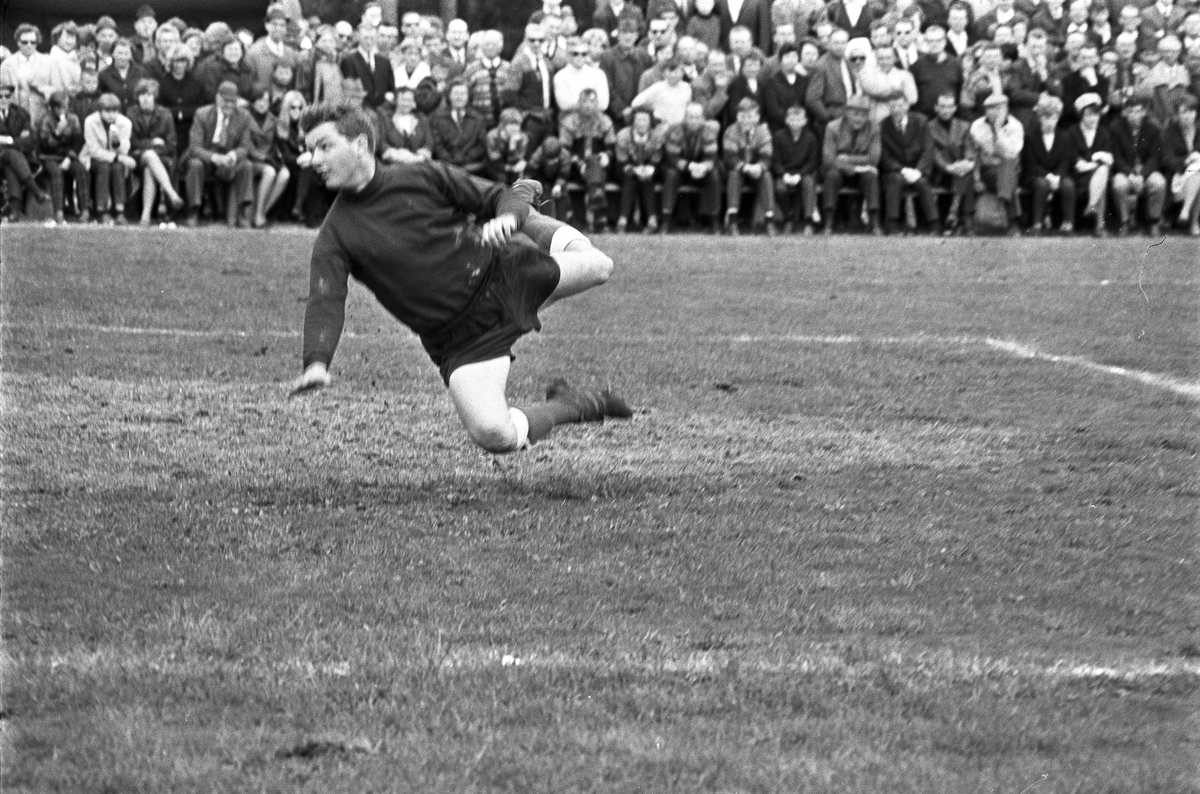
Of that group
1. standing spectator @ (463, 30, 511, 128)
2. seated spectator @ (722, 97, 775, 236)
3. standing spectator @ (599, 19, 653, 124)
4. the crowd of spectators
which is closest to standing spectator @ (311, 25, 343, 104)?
the crowd of spectators

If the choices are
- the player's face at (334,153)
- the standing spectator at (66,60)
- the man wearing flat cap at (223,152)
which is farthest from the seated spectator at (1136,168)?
the player's face at (334,153)

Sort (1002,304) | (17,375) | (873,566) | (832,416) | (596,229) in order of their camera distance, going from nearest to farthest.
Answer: (873,566)
(832,416)
(17,375)
(1002,304)
(596,229)

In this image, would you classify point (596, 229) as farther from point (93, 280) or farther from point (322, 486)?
point (322, 486)

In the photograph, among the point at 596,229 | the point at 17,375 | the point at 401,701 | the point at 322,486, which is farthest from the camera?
the point at 596,229

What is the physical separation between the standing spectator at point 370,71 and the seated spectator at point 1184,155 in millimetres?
7646

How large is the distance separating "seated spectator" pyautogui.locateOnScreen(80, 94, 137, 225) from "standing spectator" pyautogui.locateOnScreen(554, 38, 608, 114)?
161 inches

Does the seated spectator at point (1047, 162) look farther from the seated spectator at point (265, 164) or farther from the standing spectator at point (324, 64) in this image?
the seated spectator at point (265, 164)

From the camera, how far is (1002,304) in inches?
464

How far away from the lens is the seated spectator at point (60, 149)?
15789 millimetres

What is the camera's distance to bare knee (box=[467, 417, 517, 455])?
598cm

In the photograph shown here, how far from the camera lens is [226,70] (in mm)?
16531

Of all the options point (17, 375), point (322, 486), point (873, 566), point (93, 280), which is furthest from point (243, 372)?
point (873, 566)

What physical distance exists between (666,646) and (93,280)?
8461 mm

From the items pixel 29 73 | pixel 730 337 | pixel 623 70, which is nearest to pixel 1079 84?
pixel 623 70
